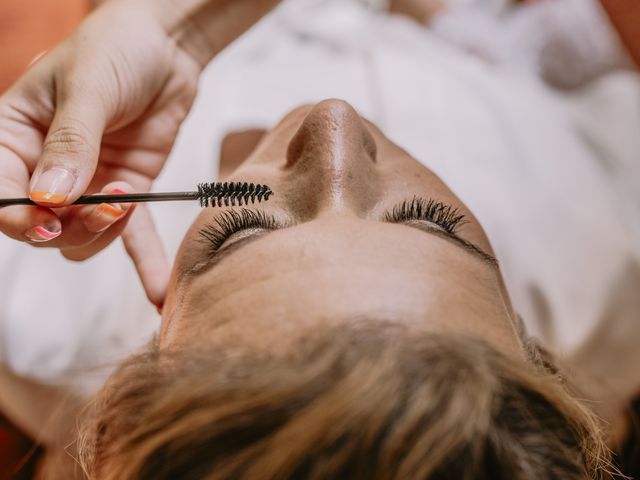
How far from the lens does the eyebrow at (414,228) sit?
2.11 ft

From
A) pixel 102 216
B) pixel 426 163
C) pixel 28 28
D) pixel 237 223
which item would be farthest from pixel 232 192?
pixel 28 28

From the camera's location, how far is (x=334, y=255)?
1.85ft

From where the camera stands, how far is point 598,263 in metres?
1.04

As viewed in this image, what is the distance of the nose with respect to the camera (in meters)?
0.67

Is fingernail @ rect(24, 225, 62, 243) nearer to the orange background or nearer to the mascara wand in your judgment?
the mascara wand

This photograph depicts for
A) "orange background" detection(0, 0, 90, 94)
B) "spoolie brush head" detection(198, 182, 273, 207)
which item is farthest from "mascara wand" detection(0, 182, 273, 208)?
"orange background" detection(0, 0, 90, 94)

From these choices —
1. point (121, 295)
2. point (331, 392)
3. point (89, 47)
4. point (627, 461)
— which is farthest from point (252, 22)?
point (627, 461)

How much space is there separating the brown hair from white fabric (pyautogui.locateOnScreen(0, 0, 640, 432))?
465mm

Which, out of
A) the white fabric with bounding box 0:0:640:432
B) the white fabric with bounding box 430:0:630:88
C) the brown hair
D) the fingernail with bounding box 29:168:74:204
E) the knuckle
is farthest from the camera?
the white fabric with bounding box 430:0:630:88

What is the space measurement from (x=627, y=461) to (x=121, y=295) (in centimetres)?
98

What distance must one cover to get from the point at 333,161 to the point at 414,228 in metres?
0.13

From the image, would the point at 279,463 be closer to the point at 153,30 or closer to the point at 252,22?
the point at 153,30

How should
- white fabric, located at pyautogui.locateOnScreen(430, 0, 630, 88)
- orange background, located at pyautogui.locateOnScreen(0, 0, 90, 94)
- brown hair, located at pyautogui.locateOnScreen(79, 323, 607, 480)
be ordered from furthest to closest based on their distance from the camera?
white fabric, located at pyautogui.locateOnScreen(430, 0, 630, 88) → orange background, located at pyautogui.locateOnScreen(0, 0, 90, 94) → brown hair, located at pyautogui.locateOnScreen(79, 323, 607, 480)

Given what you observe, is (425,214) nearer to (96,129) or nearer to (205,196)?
(205,196)
